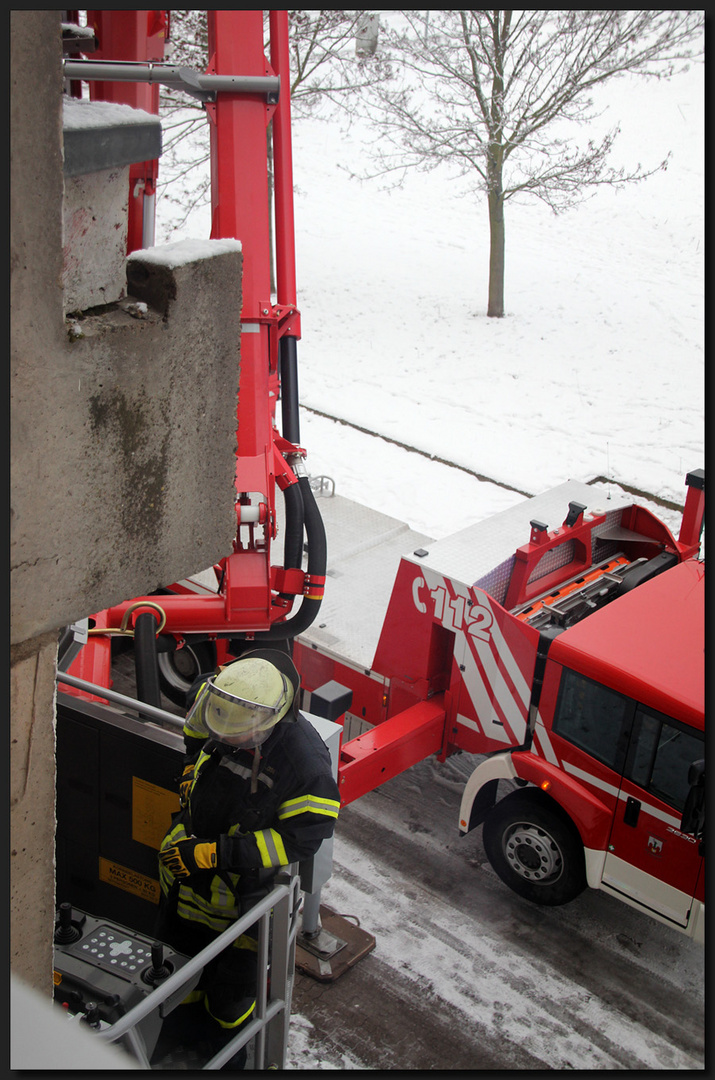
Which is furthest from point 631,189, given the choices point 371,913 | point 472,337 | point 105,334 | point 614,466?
point 105,334

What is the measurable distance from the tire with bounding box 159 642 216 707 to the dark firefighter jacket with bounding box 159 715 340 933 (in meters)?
3.35

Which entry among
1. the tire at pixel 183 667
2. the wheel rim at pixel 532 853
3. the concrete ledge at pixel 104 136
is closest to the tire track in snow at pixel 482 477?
the tire at pixel 183 667

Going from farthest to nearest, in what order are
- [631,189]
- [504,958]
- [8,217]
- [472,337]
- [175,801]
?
[631,189] < [472,337] < [504,958] < [175,801] < [8,217]

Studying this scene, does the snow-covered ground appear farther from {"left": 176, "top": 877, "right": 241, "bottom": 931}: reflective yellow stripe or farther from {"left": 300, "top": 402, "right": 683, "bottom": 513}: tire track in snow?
{"left": 176, "top": 877, "right": 241, "bottom": 931}: reflective yellow stripe

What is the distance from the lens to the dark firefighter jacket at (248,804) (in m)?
4.00

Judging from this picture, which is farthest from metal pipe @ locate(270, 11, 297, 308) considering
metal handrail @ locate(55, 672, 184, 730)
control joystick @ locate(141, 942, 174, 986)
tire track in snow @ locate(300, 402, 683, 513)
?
tire track in snow @ locate(300, 402, 683, 513)

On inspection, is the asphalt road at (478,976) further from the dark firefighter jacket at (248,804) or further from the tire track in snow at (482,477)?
the tire track in snow at (482,477)

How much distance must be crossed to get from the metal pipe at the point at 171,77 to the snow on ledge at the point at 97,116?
2.40 metres

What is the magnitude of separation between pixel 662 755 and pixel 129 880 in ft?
9.22

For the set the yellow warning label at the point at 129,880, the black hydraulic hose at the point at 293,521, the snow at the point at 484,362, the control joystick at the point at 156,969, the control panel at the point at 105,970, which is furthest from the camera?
the black hydraulic hose at the point at 293,521

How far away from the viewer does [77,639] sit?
16.0ft

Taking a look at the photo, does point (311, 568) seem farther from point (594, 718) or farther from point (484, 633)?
point (594, 718)

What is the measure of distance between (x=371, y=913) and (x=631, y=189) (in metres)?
22.6

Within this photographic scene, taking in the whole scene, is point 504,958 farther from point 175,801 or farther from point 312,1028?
point 175,801
